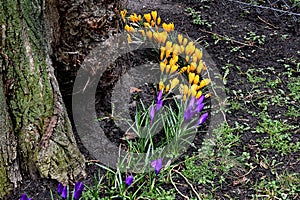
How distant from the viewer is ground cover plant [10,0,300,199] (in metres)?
2.64

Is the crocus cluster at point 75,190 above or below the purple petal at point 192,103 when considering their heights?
below

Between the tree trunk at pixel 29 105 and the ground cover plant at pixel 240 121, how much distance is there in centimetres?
17

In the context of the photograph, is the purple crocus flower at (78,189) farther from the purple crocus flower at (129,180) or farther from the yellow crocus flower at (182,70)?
the yellow crocus flower at (182,70)

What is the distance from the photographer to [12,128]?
235cm

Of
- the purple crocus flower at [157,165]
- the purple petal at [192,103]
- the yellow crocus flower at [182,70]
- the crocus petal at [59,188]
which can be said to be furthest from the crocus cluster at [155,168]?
the yellow crocus flower at [182,70]

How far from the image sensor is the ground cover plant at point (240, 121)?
2.64 m

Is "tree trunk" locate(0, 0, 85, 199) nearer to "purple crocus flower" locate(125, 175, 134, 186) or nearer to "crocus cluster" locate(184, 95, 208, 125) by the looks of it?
"purple crocus flower" locate(125, 175, 134, 186)

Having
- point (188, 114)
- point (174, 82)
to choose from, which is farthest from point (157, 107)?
point (174, 82)

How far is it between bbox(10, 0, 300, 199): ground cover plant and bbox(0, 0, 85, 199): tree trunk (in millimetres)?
165

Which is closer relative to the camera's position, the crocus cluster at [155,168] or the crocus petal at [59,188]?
the crocus petal at [59,188]

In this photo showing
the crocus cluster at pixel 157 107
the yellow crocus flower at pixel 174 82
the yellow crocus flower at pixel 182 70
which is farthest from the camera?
the yellow crocus flower at pixel 182 70

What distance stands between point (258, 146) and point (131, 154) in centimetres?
94

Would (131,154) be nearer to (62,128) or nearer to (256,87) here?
(62,128)

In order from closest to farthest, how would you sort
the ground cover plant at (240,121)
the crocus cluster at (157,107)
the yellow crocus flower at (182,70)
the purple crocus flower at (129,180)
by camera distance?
the purple crocus flower at (129,180)
the ground cover plant at (240,121)
the crocus cluster at (157,107)
the yellow crocus flower at (182,70)
